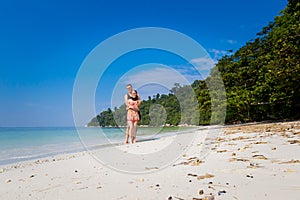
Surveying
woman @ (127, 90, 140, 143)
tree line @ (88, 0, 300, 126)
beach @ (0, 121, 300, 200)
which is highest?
tree line @ (88, 0, 300, 126)

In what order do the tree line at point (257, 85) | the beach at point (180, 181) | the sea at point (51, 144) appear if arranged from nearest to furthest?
the beach at point (180, 181) → the sea at point (51, 144) → the tree line at point (257, 85)

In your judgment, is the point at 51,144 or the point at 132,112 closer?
the point at 132,112

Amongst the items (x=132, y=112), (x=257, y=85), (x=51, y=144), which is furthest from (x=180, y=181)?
(x=257, y=85)

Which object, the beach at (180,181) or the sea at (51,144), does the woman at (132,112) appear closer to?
the sea at (51,144)

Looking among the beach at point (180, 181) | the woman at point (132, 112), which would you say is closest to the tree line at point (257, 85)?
the woman at point (132, 112)

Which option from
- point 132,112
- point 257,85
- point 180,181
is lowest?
point 180,181

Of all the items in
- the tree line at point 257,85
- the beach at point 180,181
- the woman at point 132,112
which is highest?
the tree line at point 257,85

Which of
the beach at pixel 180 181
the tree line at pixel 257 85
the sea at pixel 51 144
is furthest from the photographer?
the tree line at pixel 257 85

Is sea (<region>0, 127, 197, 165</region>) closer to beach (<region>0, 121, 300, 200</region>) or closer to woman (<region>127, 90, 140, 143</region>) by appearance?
woman (<region>127, 90, 140, 143</region>)

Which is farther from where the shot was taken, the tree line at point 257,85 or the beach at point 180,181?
the tree line at point 257,85

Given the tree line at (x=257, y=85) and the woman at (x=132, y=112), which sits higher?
the tree line at (x=257, y=85)

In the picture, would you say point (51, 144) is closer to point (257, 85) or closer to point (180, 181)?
point (180, 181)

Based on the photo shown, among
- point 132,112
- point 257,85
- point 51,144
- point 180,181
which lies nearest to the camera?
point 180,181

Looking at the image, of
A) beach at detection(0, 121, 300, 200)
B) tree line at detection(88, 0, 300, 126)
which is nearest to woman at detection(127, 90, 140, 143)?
tree line at detection(88, 0, 300, 126)
